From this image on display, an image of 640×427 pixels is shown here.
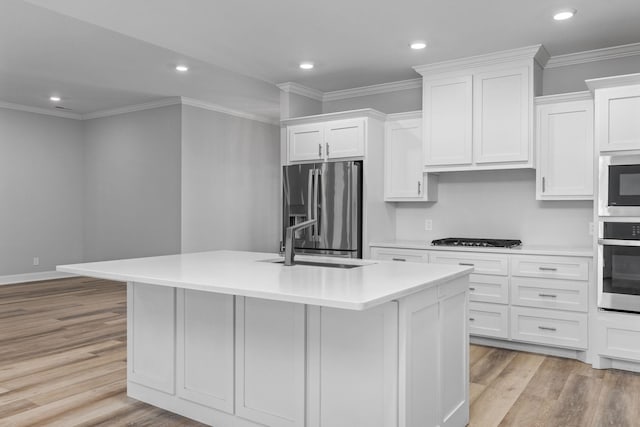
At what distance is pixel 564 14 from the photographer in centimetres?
334

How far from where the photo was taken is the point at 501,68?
4176 mm

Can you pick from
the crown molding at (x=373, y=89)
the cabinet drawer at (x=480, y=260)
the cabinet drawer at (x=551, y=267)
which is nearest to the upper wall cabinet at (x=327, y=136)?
the crown molding at (x=373, y=89)

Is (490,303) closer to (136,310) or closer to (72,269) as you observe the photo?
(136,310)

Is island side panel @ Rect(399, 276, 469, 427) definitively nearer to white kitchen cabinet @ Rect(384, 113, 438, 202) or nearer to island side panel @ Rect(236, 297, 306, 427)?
island side panel @ Rect(236, 297, 306, 427)

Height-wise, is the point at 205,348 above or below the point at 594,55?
below

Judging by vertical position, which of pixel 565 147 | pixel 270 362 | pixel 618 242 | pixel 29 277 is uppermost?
pixel 565 147

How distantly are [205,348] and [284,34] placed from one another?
2.47 meters

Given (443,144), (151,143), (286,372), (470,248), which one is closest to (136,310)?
(286,372)

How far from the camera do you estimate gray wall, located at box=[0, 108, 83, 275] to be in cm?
707

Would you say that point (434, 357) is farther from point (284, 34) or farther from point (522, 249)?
point (284, 34)

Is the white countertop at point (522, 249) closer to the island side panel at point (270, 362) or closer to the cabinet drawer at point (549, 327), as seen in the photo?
the cabinet drawer at point (549, 327)

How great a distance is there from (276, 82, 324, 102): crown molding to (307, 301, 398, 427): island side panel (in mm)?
3490

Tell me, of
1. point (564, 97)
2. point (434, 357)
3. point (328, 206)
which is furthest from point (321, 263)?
point (564, 97)

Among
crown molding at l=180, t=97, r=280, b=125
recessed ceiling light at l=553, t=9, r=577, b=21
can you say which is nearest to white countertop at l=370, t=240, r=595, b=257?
recessed ceiling light at l=553, t=9, r=577, b=21
